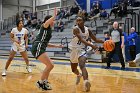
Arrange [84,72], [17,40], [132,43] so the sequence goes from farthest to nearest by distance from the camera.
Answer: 1. [132,43]
2. [17,40]
3. [84,72]

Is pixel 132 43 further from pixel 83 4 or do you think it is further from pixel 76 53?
pixel 83 4

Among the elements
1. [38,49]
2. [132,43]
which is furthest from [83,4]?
[38,49]

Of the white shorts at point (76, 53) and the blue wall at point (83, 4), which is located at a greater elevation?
the blue wall at point (83, 4)

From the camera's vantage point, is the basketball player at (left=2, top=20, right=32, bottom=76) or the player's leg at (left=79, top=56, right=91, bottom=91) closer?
the player's leg at (left=79, top=56, right=91, bottom=91)

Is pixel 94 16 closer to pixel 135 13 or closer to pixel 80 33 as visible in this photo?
pixel 135 13

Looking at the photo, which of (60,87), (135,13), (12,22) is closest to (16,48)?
(60,87)

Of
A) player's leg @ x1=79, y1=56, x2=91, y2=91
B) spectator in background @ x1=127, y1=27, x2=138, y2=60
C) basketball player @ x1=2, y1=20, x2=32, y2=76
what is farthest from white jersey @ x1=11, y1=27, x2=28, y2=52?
spectator in background @ x1=127, y1=27, x2=138, y2=60

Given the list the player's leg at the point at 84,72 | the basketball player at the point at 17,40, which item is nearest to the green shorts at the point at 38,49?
the player's leg at the point at 84,72

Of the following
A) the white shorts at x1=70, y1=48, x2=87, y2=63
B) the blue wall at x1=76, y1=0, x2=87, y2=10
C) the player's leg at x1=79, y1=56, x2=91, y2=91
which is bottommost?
the player's leg at x1=79, y1=56, x2=91, y2=91

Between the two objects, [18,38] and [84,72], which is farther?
[18,38]

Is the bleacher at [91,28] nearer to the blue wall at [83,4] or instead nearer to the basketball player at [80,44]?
the blue wall at [83,4]

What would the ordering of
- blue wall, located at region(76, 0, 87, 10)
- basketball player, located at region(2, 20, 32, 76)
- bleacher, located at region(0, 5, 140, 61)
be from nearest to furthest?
basketball player, located at region(2, 20, 32, 76)
bleacher, located at region(0, 5, 140, 61)
blue wall, located at region(76, 0, 87, 10)

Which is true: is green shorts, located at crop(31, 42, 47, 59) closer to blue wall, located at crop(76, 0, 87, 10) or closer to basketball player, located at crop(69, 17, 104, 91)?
basketball player, located at crop(69, 17, 104, 91)

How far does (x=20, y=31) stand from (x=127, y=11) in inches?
337
